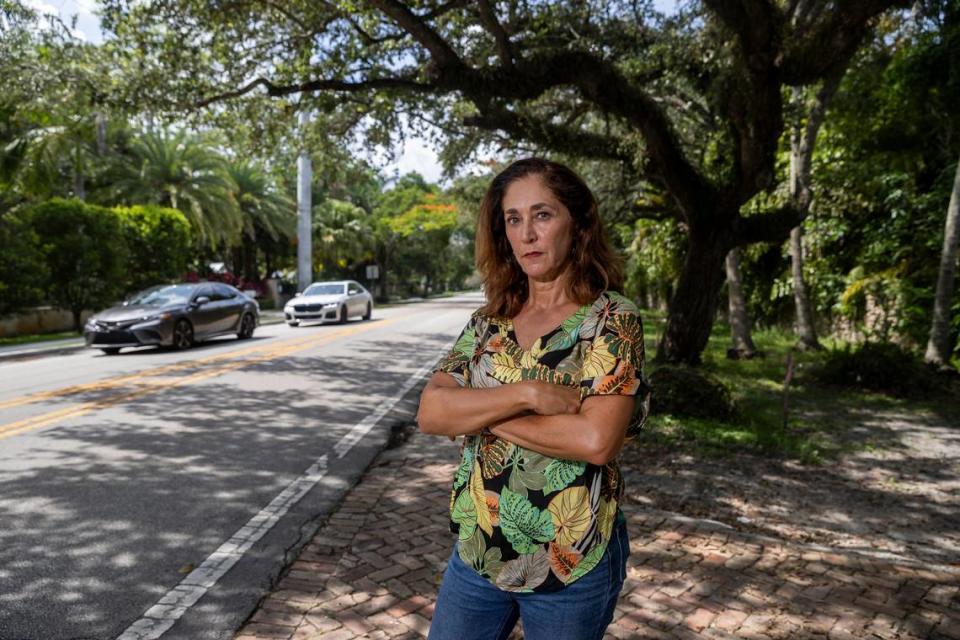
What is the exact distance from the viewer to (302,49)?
11.7 m

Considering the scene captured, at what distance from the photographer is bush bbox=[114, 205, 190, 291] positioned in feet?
77.0

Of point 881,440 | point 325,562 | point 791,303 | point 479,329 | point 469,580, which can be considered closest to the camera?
point 469,580

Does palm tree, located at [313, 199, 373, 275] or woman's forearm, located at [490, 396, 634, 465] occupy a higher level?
palm tree, located at [313, 199, 373, 275]

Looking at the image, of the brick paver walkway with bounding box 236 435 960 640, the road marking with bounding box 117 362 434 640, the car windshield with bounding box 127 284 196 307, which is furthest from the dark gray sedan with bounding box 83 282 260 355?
the brick paver walkway with bounding box 236 435 960 640

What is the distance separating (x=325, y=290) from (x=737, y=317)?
15181 mm

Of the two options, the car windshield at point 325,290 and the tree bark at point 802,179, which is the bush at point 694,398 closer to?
the tree bark at point 802,179

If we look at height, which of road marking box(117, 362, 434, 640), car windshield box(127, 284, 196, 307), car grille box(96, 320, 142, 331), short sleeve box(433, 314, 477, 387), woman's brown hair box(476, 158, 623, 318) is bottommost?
road marking box(117, 362, 434, 640)

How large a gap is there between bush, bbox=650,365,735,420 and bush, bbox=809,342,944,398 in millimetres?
3808

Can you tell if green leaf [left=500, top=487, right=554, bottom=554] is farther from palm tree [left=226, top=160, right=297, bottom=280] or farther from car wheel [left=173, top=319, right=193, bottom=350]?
palm tree [left=226, top=160, right=297, bottom=280]

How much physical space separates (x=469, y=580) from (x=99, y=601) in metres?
2.62

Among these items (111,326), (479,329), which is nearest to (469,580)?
(479,329)

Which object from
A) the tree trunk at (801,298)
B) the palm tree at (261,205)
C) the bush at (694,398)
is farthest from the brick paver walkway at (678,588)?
the palm tree at (261,205)

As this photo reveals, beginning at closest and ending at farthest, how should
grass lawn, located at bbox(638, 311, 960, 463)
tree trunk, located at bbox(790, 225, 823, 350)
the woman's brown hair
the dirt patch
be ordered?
the woman's brown hair
the dirt patch
grass lawn, located at bbox(638, 311, 960, 463)
tree trunk, located at bbox(790, 225, 823, 350)

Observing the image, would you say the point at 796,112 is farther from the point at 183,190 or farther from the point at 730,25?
the point at 183,190
